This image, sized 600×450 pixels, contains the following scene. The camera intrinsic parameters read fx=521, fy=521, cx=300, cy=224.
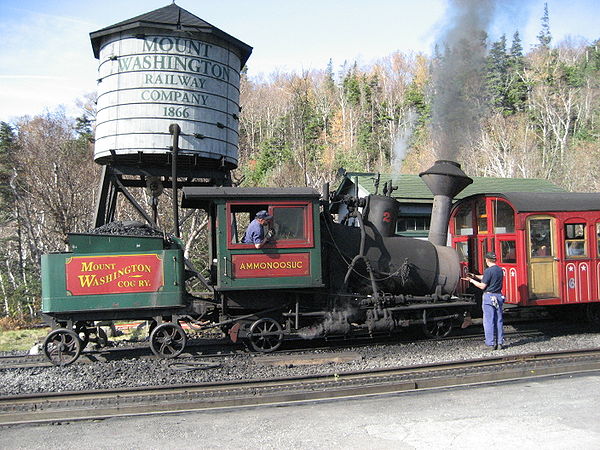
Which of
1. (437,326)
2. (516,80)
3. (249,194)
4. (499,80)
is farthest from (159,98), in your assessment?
(516,80)

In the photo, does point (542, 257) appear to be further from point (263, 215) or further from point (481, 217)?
point (263, 215)

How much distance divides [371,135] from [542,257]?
3698cm

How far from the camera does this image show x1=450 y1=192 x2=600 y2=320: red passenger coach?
9391 millimetres

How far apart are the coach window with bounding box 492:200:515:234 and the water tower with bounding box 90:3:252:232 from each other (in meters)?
5.69

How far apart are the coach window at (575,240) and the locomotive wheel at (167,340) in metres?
7.08

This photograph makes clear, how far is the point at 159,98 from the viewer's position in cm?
1053

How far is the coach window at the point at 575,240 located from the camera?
9.65 meters

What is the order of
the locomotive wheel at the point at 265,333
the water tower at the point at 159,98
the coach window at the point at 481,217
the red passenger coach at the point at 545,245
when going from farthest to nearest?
the water tower at the point at 159,98, the coach window at the point at 481,217, the red passenger coach at the point at 545,245, the locomotive wheel at the point at 265,333

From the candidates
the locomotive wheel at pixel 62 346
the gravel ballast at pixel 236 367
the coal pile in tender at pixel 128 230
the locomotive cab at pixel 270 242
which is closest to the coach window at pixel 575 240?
the gravel ballast at pixel 236 367

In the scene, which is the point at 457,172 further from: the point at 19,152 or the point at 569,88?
the point at 569,88

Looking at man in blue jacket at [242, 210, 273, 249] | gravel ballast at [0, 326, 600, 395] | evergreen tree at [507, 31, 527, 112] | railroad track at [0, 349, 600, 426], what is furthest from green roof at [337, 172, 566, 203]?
evergreen tree at [507, 31, 527, 112]

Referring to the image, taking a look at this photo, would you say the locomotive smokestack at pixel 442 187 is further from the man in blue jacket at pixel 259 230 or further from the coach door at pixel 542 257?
the man in blue jacket at pixel 259 230

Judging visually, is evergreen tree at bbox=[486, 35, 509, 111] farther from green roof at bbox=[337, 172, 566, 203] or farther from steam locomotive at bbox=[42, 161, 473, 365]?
steam locomotive at bbox=[42, 161, 473, 365]

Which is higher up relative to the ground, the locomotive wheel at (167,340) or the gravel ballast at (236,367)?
the locomotive wheel at (167,340)
